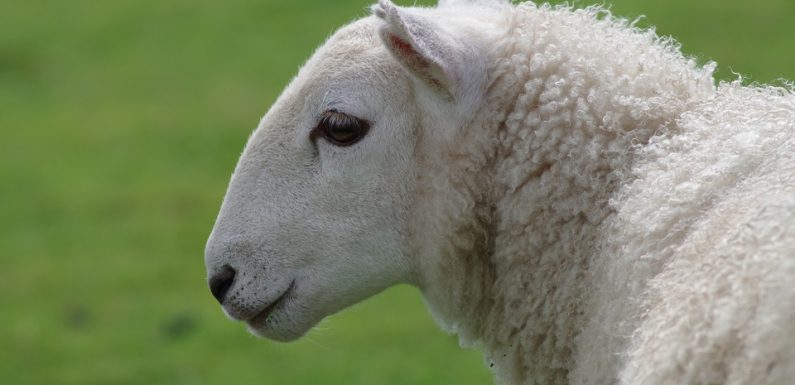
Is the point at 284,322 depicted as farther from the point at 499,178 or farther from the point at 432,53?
the point at 432,53

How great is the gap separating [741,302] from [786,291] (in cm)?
13

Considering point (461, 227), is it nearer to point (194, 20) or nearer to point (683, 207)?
point (683, 207)

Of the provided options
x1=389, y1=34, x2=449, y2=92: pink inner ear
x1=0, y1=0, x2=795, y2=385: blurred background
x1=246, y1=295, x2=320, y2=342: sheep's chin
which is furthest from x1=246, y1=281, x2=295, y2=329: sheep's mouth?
x1=0, y1=0, x2=795, y2=385: blurred background

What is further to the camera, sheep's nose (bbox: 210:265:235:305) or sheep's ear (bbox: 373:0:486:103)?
sheep's nose (bbox: 210:265:235:305)

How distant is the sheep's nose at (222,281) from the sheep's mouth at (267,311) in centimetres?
13

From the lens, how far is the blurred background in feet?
35.1

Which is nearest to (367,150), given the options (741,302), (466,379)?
(741,302)

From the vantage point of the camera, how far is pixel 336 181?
421 centimetres

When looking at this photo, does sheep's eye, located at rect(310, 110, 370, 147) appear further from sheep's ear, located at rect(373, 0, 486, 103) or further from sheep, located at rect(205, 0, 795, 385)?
sheep's ear, located at rect(373, 0, 486, 103)

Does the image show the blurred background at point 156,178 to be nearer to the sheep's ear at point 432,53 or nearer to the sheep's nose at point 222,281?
the sheep's nose at point 222,281

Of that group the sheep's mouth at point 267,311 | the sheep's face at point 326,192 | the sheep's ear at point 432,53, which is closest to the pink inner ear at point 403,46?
the sheep's ear at point 432,53

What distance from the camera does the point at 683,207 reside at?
352 centimetres

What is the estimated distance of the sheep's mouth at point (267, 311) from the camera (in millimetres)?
4344

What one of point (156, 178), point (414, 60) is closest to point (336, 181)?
point (414, 60)
